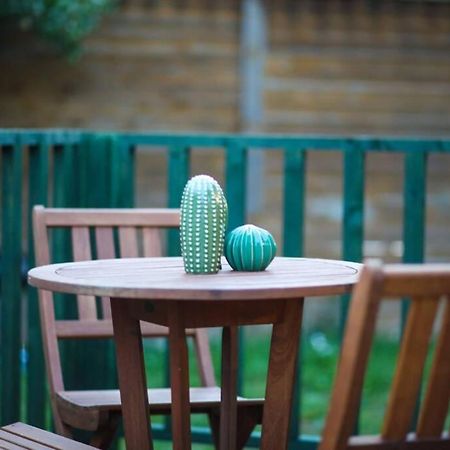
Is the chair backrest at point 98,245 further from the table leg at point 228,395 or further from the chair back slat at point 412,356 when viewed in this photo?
the chair back slat at point 412,356

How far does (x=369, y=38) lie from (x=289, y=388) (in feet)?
18.1

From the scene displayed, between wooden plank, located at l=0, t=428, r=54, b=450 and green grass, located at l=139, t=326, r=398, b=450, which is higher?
wooden plank, located at l=0, t=428, r=54, b=450

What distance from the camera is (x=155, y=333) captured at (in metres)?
3.59

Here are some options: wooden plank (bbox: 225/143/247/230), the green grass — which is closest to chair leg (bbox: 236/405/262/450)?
wooden plank (bbox: 225/143/247/230)

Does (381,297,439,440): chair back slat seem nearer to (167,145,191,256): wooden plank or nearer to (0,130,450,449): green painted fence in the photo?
(0,130,450,449): green painted fence

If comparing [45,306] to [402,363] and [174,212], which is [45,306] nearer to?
[174,212]

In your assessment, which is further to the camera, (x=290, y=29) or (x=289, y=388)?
(x=290, y=29)

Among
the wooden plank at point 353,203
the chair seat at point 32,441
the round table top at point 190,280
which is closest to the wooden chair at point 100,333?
the chair seat at point 32,441

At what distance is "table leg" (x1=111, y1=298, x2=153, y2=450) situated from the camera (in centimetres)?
277

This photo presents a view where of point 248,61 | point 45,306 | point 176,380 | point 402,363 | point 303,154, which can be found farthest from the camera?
point 248,61

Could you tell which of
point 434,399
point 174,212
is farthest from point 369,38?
point 434,399

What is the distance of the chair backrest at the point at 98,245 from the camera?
11.4 ft

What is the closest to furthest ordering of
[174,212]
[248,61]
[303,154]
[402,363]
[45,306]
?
[402,363] < [45,306] < [174,212] < [303,154] < [248,61]

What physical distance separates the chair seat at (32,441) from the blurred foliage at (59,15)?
14.6 ft
